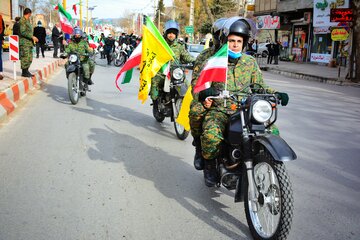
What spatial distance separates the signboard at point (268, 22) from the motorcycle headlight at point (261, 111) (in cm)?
3898

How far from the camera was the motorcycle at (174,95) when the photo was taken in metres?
7.13

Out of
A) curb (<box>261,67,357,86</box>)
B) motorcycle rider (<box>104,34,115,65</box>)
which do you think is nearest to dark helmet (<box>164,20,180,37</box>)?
curb (<box>261,67,357,86</box>)

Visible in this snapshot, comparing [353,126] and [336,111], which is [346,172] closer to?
[353,126]

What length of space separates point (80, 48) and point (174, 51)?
3.55 m

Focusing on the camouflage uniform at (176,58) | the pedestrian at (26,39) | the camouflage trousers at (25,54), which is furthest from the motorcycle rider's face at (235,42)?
the camouflage trousers at (25,54)

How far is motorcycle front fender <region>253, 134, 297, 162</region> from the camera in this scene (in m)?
3.15

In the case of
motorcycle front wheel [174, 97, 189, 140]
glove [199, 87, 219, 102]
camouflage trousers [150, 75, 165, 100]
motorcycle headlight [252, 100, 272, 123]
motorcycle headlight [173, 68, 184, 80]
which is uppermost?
glove [199, 87, 219, 102]

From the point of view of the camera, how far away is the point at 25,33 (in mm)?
12711

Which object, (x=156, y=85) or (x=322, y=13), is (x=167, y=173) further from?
(x=322, y=13)

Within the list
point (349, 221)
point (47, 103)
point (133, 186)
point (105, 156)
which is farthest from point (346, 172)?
point (47, 103)

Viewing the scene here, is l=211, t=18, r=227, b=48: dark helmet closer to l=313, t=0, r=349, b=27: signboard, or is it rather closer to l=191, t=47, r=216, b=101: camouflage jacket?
l=191, t=47, r=216, b=101: camouflage jacket

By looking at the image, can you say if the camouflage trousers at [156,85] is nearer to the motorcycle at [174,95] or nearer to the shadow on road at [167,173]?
the motorcycle at [174,95]

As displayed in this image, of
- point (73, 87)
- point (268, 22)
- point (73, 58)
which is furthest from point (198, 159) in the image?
point (268, 22)

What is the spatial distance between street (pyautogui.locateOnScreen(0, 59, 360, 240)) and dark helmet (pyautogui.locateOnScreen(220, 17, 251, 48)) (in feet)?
5.33
